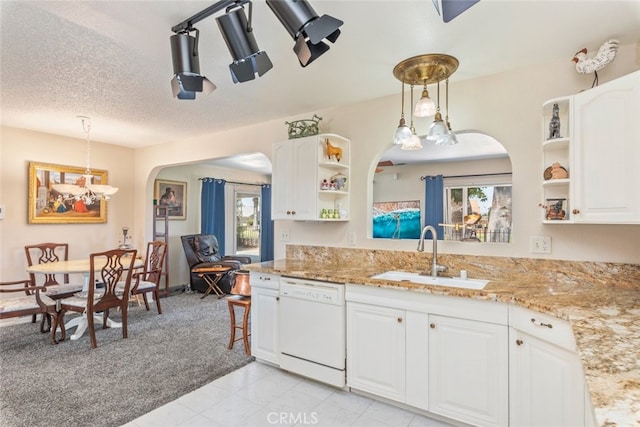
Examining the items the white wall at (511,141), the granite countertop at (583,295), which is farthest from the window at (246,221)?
the granite countertop at (583,295)

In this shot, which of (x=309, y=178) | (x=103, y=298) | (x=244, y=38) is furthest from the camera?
(x=103, y=298)

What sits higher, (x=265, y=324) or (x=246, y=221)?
(x=246, y=221)

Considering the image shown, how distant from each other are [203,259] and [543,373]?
5.17m

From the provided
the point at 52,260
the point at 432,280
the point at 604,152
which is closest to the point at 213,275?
the point at 52,260

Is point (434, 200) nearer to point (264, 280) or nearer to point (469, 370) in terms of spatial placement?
point (264, 280)

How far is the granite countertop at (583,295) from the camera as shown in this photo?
2.86 ft

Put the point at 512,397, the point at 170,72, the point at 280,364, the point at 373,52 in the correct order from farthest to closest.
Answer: the point at 280,364
the point at 170,72
the point at 373,52
the point at 512,397

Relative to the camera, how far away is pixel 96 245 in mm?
4820

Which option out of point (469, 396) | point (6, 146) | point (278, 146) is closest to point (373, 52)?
point (278, 146)

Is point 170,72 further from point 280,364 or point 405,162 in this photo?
point 405,162

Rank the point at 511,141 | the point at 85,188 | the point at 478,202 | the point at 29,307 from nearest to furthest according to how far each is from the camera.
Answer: the point at 511,141
the point at 29,307
the point at 85,188
the point at 478,202

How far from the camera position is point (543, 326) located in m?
1.67

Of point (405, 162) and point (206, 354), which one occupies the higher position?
point (405, 162)

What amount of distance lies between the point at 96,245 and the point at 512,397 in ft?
17.0
